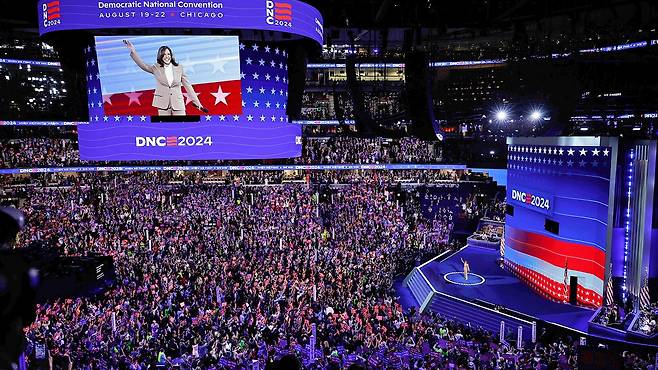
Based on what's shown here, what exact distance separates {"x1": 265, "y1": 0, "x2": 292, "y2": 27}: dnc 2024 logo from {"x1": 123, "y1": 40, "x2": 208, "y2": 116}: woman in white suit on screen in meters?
3.83

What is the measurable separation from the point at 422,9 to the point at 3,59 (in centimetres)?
2391

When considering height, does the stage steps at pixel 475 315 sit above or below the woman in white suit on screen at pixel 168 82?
below

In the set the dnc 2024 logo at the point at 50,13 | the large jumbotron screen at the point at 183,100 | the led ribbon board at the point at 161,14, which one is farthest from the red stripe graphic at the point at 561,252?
the dnc 2024 logo at the point at 50,13

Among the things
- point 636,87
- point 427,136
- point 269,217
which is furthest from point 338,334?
point 636,87

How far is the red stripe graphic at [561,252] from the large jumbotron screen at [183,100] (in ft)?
35.4

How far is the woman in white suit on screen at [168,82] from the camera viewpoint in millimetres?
17531

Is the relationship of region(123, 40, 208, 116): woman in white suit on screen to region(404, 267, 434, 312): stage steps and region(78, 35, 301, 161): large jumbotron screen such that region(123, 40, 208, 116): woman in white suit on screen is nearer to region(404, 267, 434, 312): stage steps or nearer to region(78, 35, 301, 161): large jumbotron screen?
region(78, 35, 301, 161): large jumbotron screen

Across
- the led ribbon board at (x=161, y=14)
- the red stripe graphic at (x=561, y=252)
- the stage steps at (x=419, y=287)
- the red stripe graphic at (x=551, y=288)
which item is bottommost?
the stage steps at (x=419, y=287)

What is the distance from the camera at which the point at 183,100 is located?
18.1 meters

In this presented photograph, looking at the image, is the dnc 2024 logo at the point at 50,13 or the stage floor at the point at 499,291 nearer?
the stage floor at the point at 499,291

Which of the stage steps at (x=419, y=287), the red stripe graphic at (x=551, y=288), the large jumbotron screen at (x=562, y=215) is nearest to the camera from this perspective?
the large jumbotron screen at (x=562, y=215)

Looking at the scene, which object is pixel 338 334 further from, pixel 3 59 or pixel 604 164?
pixel 3 59

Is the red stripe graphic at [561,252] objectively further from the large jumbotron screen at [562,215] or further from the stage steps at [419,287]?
the stage steps at [419,287]

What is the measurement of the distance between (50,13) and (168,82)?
4529 mm
